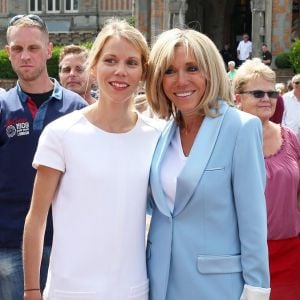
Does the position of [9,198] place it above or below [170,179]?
below

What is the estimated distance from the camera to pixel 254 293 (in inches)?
123

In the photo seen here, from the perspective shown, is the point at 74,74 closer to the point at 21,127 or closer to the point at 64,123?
the point at 21,127

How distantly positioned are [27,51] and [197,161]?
1.57 m

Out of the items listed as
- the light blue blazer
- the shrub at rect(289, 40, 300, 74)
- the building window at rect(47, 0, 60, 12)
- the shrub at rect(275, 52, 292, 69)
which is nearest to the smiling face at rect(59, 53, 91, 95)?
the light blue blazer

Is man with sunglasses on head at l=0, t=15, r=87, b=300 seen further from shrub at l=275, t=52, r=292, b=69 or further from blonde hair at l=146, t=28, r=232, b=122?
shrub at l=275, t=52, r=292, b=69

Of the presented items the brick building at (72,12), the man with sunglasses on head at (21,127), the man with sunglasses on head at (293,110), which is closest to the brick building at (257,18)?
the brick building at (72,12)

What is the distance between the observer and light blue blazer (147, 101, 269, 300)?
315 cm

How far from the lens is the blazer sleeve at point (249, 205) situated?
3.16 metres

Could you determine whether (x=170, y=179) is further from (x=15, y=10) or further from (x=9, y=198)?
(x=15, y=10)

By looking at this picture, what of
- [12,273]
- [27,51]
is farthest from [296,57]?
[12,273]

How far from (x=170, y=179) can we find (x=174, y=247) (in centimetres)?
30

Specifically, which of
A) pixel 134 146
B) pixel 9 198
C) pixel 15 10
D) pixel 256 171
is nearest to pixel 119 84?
pixel 134 146

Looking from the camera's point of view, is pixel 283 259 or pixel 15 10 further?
pixel 15 10

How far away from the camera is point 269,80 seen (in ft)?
15.2
